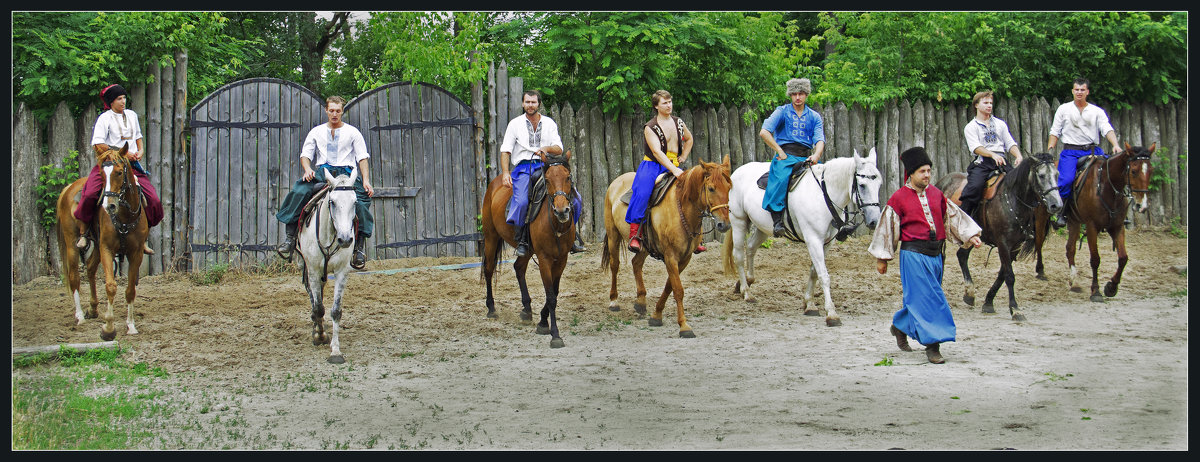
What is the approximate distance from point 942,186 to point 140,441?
933cm

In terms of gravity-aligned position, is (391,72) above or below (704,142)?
above

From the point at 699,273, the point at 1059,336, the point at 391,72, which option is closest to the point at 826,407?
the point at 1059,336

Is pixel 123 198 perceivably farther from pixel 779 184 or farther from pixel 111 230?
pixel 779 184

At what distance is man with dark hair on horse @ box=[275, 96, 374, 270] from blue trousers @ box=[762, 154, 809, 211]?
4102 millimetres

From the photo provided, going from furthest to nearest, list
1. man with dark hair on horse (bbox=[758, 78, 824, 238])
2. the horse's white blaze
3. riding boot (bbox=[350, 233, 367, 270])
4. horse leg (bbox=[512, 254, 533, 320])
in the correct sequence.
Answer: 1. man with dark hair on horse (bbox=[758, 78, 824, 238])
2. horse leg (bbox=[512, 254, 533, 320])
3. the horse's white blaze
4. riding boot (bbox=[350, 233, 367, 270])

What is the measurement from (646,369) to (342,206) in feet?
9.05

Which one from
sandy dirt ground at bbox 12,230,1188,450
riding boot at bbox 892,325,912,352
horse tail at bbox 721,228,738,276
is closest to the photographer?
sandy dirt ground at bbox 12,230,1188,450

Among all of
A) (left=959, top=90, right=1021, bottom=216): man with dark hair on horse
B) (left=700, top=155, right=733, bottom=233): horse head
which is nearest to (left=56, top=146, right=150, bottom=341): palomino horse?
(left=700, top=155, right=733, bottom=233): horse head

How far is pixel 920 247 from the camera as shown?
7363mm

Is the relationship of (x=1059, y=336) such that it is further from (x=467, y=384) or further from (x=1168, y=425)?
(x=467, y=384)

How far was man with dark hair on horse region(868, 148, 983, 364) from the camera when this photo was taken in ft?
24.0

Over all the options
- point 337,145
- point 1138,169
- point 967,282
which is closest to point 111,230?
point 337,145

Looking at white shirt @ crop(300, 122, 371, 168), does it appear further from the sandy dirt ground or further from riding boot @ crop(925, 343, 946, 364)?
riding boot @ crop(925, 343, 946, 364)

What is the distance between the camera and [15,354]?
7547 millimetres
